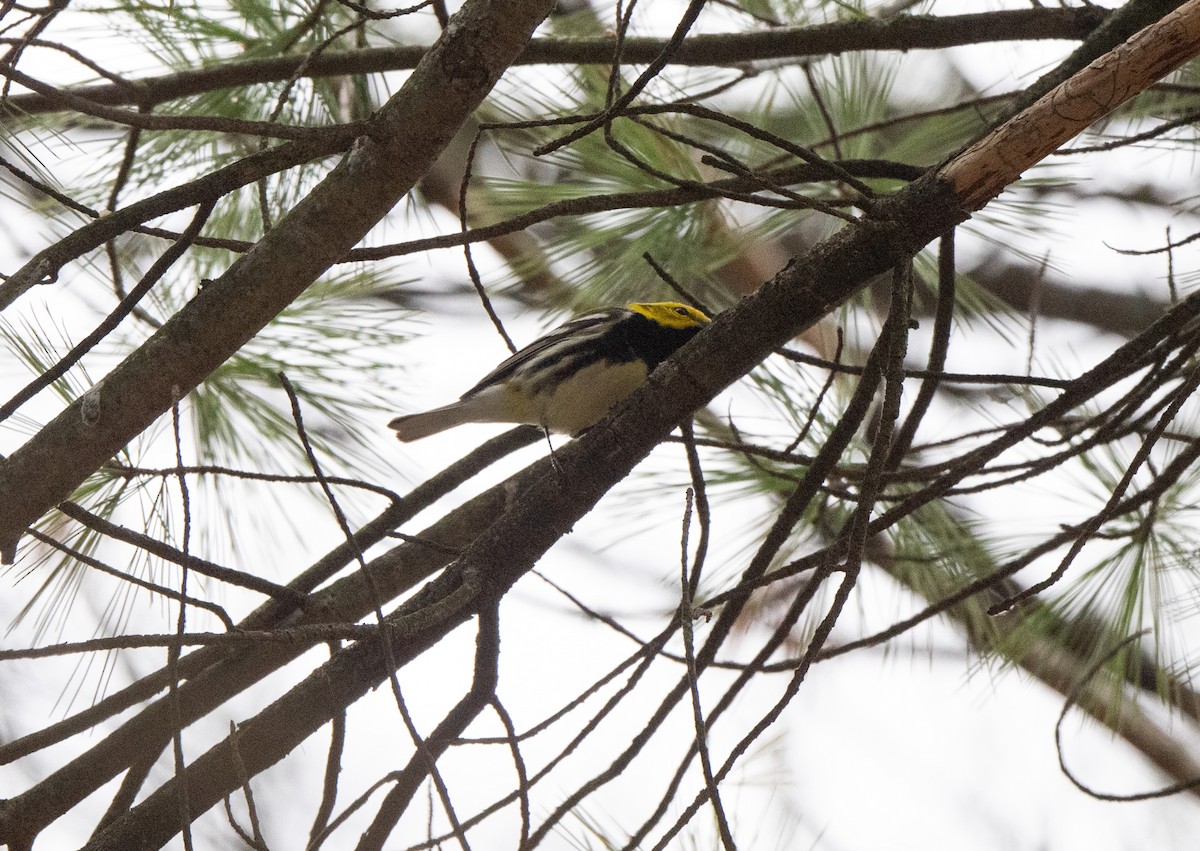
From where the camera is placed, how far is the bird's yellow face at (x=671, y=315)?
2656 millimetres

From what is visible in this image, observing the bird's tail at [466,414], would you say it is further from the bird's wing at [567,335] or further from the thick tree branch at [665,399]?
the thick tree branch at [665,399]

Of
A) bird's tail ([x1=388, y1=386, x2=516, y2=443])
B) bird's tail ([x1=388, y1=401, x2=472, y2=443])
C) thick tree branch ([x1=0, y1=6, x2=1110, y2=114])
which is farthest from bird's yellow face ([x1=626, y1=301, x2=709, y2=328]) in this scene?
thick tree branch ([x1=0, y1=6, x2=1110, y2=114])

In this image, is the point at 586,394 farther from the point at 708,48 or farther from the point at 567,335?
the point at 708,48

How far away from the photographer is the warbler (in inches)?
99.4

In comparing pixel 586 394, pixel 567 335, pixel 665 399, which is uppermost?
pixel 567 335

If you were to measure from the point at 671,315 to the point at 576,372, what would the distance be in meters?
0.30

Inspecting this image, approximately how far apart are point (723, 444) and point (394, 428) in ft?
3.76

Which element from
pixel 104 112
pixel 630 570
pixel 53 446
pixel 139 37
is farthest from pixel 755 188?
pixel 630 570

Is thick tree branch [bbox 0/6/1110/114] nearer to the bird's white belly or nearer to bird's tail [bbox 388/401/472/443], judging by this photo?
the bird's white belly

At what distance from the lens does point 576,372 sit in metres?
2.53

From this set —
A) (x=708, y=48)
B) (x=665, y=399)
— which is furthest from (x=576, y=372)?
(x=665, y=399)

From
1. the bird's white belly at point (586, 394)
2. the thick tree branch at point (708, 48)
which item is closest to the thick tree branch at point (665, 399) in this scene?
the thick tree branch at point (708, 48)

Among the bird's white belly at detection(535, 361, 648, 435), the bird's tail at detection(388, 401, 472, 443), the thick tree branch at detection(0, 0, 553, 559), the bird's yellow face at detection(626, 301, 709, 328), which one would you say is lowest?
the thick tree branch at detection(0, 0, 553, 559)

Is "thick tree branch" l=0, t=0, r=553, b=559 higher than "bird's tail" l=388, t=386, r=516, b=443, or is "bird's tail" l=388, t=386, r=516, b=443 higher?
"bird's tail" l=388, t=386, r=516, b=443
